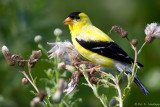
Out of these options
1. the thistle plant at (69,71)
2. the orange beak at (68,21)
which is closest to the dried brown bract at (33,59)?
the thistle plant at (69,71)

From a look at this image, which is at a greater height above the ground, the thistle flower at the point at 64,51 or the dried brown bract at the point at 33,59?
the dried brown bract at the point at 33,59

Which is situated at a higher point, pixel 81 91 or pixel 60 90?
pixel 60 90

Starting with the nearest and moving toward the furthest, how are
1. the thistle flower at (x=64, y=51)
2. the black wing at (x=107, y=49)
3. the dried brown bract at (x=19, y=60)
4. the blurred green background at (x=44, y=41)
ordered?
the dried brown bract at (x=19, y=60) < the thistle flower at (x=64, y=51) < the black wing at (x=107, y=49) < the blurred green background at (x=44, y=41)

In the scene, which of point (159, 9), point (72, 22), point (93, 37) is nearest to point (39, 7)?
point (72, 22)

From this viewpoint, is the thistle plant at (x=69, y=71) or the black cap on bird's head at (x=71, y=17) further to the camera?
the black cap on bird's head at (x=71, y=17)

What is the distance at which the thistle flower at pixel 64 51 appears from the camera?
9.08 feet

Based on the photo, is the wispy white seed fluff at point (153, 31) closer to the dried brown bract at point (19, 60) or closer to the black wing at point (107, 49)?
the black wing at point (107, 49)

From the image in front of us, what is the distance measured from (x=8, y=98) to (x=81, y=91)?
88 cm

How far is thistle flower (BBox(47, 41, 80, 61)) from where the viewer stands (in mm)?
2768

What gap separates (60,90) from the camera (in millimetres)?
1679

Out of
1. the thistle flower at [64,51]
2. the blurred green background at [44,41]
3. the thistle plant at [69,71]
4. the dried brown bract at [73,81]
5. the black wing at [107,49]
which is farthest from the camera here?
the blurred green background at [44,41]

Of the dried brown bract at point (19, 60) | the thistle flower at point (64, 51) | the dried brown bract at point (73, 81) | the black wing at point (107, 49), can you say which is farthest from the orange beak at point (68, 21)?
the dried brown bract at point (19, 60)

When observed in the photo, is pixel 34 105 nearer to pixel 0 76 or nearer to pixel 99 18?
pixel 0 76

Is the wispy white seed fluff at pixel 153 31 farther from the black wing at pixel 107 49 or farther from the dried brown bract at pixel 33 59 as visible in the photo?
the dried brown bract at pixel 33 59
